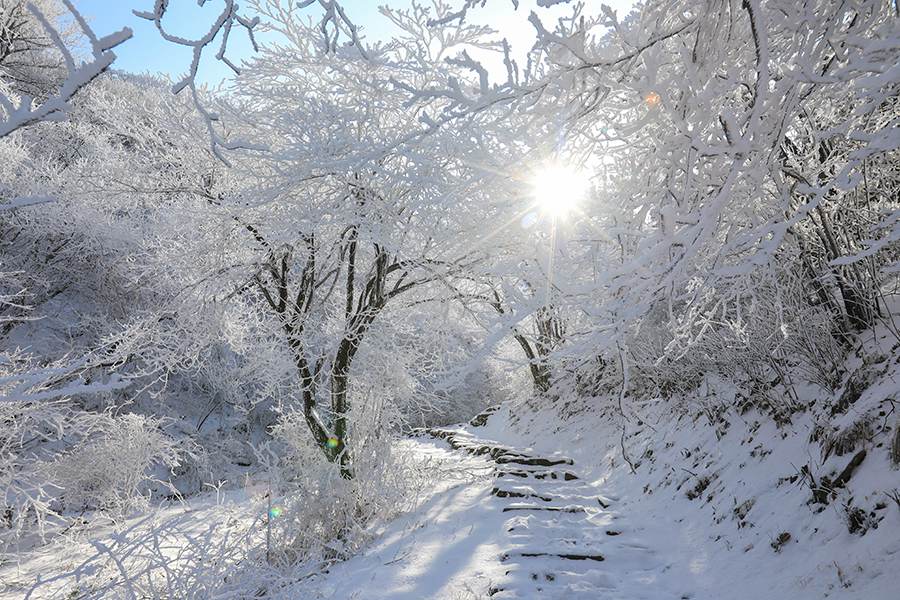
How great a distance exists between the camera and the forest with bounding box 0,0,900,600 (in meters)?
2.17

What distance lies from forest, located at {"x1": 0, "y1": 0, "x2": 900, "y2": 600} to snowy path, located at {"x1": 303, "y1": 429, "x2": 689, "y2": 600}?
0.12 feet

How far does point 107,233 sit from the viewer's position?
1347 cm

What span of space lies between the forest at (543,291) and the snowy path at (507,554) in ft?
0.12

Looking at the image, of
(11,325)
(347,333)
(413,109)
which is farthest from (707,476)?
(11,325)

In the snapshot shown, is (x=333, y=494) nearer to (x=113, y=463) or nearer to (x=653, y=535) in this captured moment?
(x=653, y=535)

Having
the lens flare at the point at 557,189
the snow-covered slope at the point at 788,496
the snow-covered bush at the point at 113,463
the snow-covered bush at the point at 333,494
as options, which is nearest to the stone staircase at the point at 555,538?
the snow-covered slope at the point at 788,496

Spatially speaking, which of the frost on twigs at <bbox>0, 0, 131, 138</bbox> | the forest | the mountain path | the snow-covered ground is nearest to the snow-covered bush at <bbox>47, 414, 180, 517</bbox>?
the forest

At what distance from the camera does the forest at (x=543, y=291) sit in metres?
2.17

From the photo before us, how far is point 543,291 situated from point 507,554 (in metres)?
2.72

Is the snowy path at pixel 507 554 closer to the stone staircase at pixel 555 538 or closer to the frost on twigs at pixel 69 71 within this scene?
the stone staircase at pixel 555 538

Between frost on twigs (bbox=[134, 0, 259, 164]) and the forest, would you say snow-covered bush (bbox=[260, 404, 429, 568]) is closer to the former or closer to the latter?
the forest

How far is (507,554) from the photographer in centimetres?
430

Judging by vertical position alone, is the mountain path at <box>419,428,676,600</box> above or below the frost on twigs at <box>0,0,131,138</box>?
below

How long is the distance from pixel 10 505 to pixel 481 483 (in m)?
6.63
